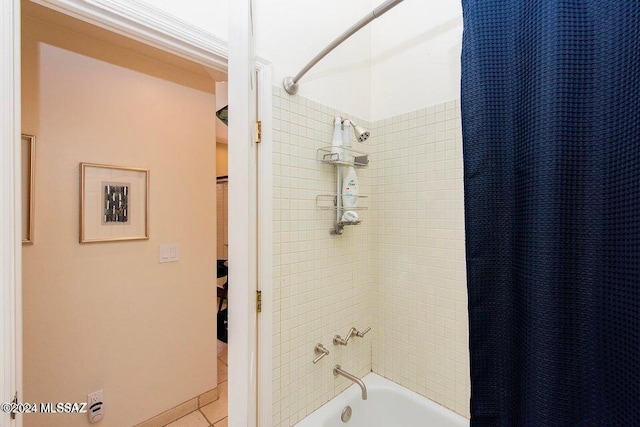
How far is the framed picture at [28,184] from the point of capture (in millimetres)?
1360

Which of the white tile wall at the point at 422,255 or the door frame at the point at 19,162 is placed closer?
the door frame at the point at 19,162

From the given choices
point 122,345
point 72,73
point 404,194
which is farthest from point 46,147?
point 404,194

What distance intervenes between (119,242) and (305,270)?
1.26m

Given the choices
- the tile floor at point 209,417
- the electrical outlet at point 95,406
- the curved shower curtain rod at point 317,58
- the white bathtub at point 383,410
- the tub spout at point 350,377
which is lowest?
the tile floor at point 209,417

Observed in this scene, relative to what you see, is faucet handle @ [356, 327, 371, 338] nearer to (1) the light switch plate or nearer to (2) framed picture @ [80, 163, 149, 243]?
(1) the light switch plate

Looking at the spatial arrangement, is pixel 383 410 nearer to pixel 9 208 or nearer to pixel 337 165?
pixel 337 165

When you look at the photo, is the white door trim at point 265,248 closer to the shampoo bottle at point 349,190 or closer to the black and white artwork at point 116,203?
the shampoo bottle at point 349,190

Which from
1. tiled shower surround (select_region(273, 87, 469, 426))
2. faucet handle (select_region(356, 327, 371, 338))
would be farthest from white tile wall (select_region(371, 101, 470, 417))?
faucet handle (select_region(356, 327, 371, 338))

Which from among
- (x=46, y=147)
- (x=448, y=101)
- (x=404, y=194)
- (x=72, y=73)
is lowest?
(x=404, y=194)

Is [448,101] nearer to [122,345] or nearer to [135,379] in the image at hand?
[122,345]

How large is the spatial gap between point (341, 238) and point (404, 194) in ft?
1.34

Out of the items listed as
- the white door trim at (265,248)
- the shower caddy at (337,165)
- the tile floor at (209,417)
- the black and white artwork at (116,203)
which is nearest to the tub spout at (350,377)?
the white door trim at (265,248)

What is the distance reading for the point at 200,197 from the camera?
1.98 meters

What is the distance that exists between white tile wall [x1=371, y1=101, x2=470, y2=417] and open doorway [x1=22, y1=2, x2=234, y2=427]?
127 cm
